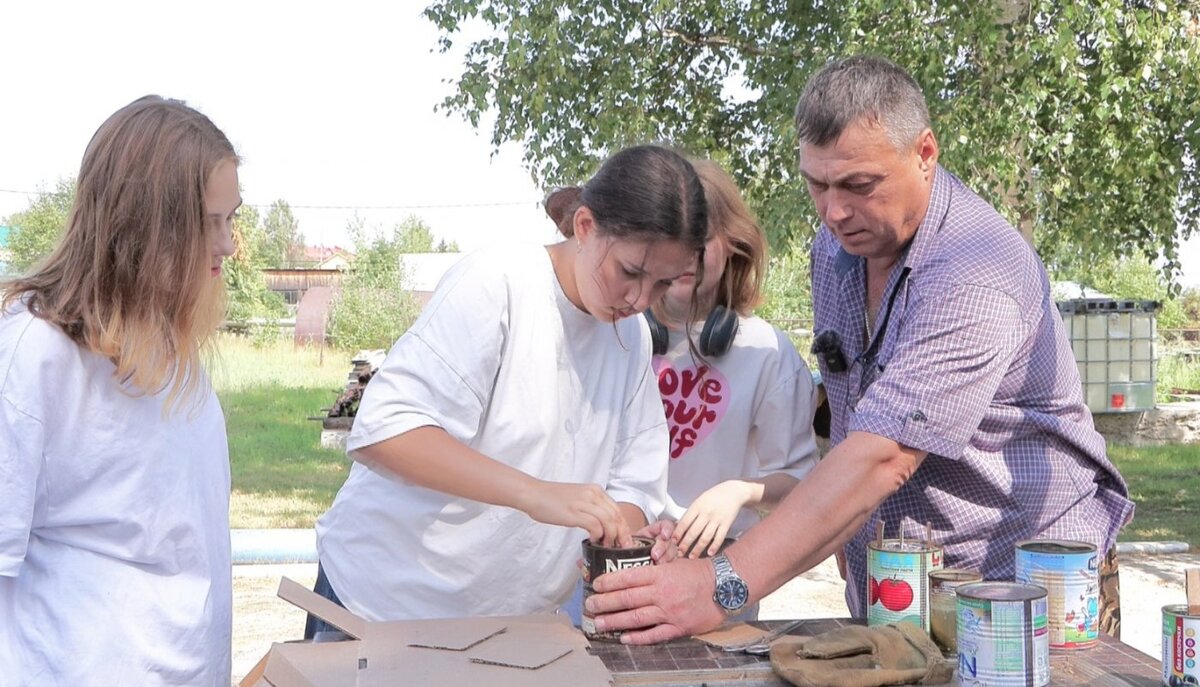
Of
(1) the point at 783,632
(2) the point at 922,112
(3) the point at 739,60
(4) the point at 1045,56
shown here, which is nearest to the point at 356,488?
(1) the point at 783,632

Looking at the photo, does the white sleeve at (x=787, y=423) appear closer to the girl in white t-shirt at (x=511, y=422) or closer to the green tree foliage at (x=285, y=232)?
the girl in white t-shirt at (x=511, y=422)

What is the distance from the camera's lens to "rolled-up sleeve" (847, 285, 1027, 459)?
1984mm

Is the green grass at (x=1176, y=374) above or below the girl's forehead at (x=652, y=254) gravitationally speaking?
below

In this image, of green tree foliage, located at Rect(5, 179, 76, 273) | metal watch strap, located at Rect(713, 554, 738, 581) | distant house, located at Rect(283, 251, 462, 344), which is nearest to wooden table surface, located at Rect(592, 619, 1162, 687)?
metal watch strap, located at Rect(713, 554, 738, 581)

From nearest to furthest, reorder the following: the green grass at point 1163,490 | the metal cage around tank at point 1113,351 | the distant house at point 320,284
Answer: the green grass at point 1163,490 → the metal cage around tank at point 1113,351 → the distant house at point 320,284

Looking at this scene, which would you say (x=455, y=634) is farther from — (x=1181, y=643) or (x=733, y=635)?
(x=1181, y=643)

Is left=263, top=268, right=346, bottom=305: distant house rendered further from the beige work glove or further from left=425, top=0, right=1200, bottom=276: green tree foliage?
the beige work glove

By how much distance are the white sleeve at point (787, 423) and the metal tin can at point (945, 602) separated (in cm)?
82

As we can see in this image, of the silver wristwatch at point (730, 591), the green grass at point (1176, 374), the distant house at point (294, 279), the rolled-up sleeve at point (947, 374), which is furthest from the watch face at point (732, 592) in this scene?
the distant house at point (294, 279)

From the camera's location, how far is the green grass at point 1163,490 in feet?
27.1

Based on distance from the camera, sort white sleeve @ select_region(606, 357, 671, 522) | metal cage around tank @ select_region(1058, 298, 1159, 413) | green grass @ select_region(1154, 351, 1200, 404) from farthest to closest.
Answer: green grass @ select_region(1154, 351, 1200, 404) → metal cage around tank @ select_region(1058, 298, 1159, 413) → white sleeve @ select_region(606, 357, 671, 522)

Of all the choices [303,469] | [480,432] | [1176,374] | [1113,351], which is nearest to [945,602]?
[480,432]

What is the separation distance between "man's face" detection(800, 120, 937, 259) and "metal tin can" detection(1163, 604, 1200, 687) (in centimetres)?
86

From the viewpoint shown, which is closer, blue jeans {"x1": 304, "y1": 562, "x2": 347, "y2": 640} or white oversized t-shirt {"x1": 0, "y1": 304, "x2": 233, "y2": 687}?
white oversized t-shirt {"x1": 0, "y1": 304, "x2": 233, "y2": 687}
